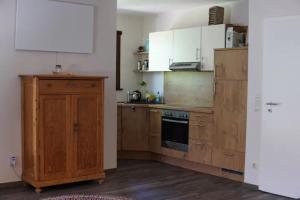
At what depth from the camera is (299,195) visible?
4539 millimetres

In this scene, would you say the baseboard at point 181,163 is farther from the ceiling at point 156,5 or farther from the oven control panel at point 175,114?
the ceiling at point 156,5

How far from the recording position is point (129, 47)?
24.4 feet

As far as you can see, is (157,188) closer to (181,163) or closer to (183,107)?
(181,163)

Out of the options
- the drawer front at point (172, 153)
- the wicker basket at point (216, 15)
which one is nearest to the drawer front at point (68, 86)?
the drawer front at point (172, 153)

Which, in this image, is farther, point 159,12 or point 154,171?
point 159,12

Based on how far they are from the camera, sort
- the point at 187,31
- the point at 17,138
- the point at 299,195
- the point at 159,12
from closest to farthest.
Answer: the point at 299,195 < the point at 17,138 < the point at 187,31 < the point at 159,12

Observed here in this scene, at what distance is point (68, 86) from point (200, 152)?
208 centimetres

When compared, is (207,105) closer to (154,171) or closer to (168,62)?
(168,62)

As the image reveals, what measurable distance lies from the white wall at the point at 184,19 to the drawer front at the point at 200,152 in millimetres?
1656

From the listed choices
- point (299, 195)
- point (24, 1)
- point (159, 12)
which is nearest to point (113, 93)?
point (24, 1)

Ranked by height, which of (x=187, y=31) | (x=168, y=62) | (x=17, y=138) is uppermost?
(x=187, y=31)

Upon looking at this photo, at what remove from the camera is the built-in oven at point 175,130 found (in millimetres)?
6027

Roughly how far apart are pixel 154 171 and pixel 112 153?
63cm

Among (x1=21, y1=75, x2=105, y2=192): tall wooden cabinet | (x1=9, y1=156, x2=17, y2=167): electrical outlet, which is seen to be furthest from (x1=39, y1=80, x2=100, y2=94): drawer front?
(x1=9, y1=156, x2=17, y2=167): electrical outlet
